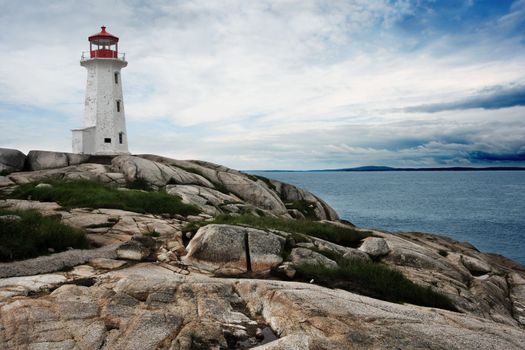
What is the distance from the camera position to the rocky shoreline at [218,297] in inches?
311

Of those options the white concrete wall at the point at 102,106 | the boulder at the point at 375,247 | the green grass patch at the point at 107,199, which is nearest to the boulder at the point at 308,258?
the boulder at the point at 375,247

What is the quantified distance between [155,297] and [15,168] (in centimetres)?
2840

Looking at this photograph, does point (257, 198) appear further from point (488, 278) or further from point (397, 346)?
point (397, 346)

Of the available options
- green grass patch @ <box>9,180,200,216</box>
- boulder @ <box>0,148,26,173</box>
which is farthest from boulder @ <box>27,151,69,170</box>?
green grass patch @ <box>9,180,200,216</box>

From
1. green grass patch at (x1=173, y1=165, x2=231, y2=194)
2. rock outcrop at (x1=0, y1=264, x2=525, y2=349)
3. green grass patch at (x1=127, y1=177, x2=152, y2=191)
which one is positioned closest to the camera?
rock outcrop at (x1=0, y1=264, x2=525, y2=349)

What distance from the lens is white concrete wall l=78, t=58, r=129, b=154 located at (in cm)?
4047

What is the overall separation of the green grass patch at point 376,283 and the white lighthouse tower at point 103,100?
108 feet

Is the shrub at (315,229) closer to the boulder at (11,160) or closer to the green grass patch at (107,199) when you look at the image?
the green grass patch at (107,199)

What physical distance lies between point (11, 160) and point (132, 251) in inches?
964

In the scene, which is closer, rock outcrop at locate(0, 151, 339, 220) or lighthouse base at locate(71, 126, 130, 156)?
rock outcrop at locate(0, 151, 339, 220)

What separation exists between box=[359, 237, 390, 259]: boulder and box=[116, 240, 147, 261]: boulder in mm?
9421

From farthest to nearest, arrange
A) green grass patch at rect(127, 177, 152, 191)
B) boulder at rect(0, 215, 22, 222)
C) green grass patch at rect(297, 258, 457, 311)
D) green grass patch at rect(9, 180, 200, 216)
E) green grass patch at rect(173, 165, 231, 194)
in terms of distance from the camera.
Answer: green grass patch at rect(173, 165, 231, 194) → green grass patch at rect(127, 177, 152, 191) → green grass patch at rect(9, 180, 200, 216) → boulder at rect(0, 215, 22, 222) → green grass patch at rect(297, 258, 457, 311)

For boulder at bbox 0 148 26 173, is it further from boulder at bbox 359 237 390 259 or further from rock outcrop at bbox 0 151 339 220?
boulder at bbox 359 237 390 259

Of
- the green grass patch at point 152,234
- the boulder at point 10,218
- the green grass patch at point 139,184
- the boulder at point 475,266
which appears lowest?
the boulder at point 475,266
